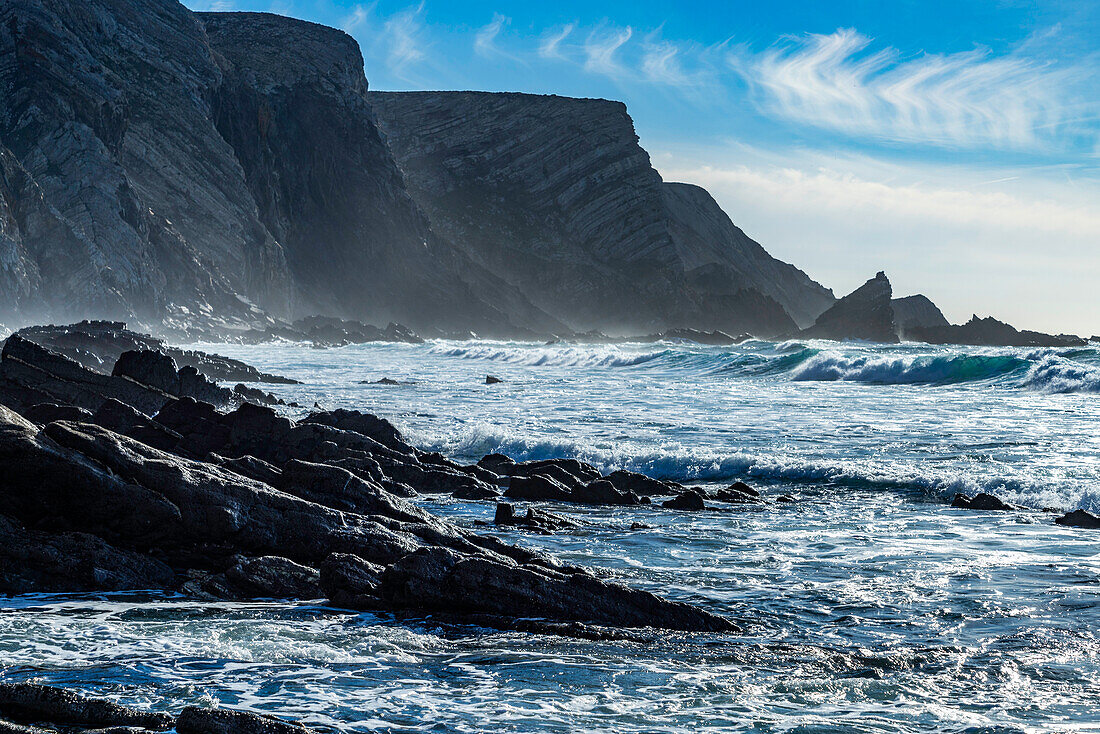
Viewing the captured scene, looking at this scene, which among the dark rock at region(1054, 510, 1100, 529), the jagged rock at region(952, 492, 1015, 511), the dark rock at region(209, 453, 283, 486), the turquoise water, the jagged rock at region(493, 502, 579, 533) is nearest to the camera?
the turquoise water

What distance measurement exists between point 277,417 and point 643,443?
23.2 feet

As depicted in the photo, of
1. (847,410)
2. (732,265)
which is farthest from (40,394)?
(732,265)

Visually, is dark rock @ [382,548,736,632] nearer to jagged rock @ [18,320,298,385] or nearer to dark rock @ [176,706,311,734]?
dark rock @ [176,706,311,734]

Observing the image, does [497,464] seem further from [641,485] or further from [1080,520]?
[1080,520]

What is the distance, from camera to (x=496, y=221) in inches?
4771

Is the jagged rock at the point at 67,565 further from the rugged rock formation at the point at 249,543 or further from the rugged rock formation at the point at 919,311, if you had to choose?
the rugged rock formation at the point at 919,311

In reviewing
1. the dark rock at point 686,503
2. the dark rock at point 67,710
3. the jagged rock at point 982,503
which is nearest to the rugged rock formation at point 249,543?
the dark rock at point 67,710

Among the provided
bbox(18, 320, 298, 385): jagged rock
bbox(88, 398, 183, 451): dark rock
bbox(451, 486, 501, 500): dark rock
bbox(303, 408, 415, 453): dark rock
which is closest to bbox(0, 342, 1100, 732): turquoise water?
bbox(451, 486, 501, 500): dark rock

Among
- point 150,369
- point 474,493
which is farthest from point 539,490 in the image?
point 150,369

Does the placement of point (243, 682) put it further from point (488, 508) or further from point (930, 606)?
point (488, 508)

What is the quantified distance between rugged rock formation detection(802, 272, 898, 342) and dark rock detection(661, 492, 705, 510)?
82.2m

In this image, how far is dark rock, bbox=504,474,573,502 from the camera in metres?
12.9

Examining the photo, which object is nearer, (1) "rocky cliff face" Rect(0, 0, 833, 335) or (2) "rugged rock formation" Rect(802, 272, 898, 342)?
(1) "rocky cliff face" Rect(0, 0, 833, 335)

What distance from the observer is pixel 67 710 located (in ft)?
13.9
